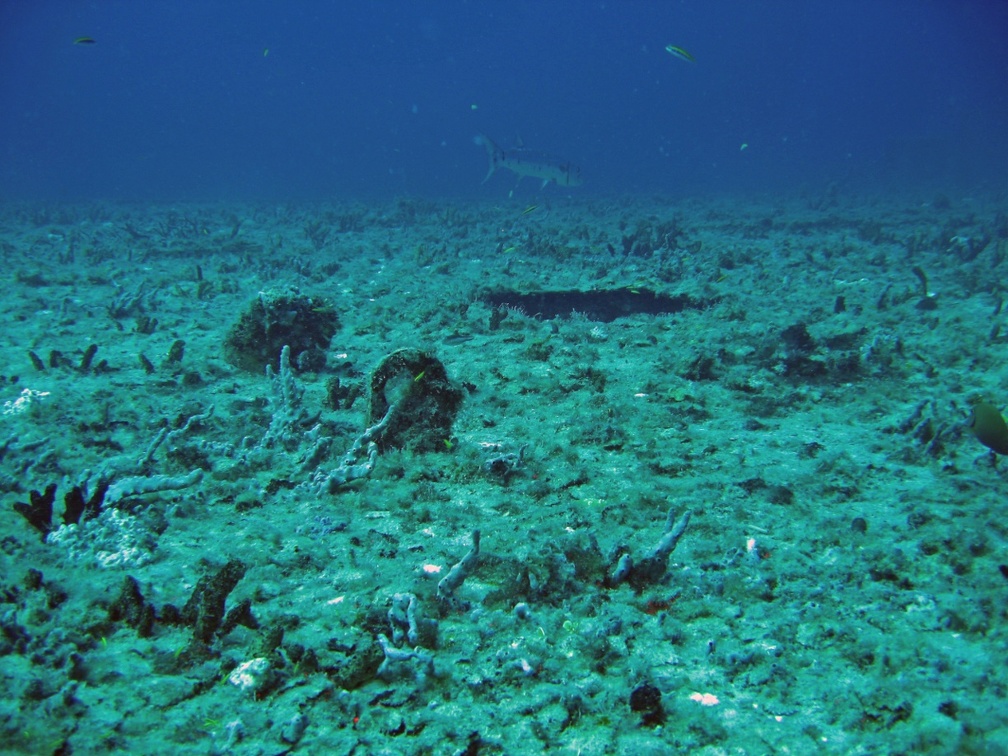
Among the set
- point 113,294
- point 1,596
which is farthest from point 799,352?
point 113,294

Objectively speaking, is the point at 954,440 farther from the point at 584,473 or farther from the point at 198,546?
the point at 198,546

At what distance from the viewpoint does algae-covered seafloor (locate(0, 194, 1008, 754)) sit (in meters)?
2.91

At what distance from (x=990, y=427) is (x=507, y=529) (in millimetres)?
4420

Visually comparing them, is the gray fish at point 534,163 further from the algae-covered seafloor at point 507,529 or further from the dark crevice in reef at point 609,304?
the algae-covered seafloor at point 507,529

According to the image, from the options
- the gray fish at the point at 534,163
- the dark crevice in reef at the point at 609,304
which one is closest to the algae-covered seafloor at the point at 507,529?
the dark crevice in reef at the point at 609,304

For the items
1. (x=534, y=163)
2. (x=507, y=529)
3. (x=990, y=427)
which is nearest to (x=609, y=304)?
(x=534, y=163)

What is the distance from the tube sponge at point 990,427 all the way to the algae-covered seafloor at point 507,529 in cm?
37

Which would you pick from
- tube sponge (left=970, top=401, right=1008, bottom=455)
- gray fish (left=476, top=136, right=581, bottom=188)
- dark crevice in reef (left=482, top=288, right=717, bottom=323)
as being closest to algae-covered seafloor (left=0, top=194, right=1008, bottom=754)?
dark crevice in reef (left=482, top=288, right=717, bottom=323)

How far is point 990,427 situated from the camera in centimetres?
492

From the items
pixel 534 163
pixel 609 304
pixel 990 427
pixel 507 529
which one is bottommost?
pixel 507 529

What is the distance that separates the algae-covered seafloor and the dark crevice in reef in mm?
61

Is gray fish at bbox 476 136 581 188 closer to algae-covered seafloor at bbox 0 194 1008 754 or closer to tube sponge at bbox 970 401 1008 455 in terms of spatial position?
algae-covered seafloor at bbox 0 194 1008 754

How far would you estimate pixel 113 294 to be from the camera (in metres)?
12.3

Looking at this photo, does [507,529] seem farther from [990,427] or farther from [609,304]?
[609,304]
